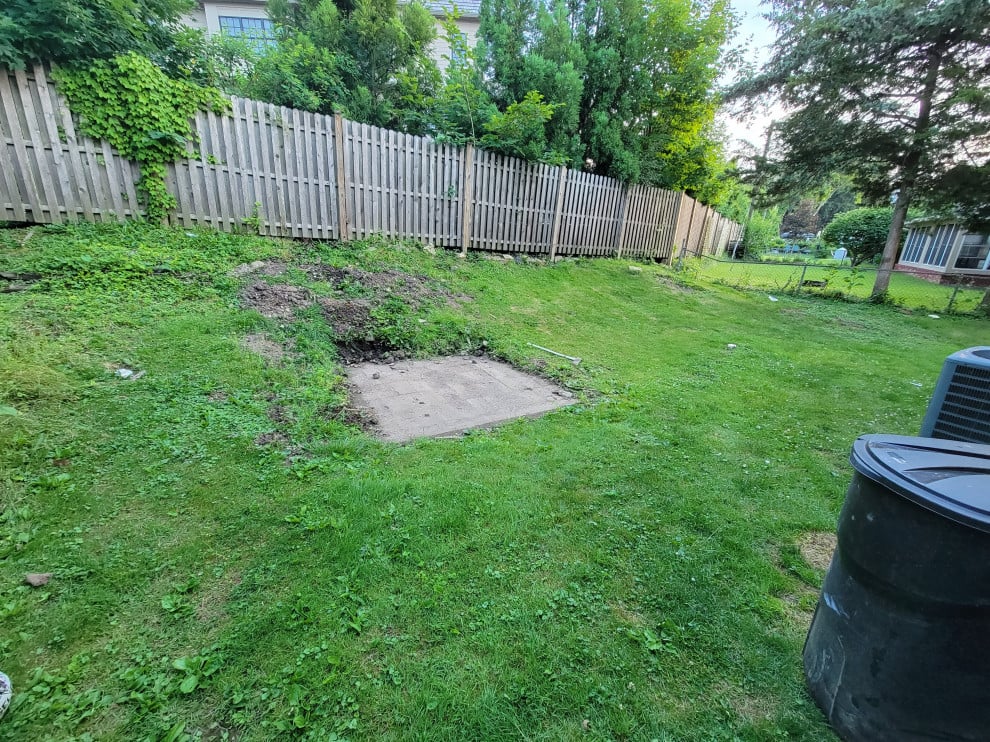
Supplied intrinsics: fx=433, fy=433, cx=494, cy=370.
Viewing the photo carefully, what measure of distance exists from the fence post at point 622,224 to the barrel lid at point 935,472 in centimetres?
1019

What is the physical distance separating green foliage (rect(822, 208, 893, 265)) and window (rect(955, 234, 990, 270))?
425 cm

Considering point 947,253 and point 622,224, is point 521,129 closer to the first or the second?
point 622,224

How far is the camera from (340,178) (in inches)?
262

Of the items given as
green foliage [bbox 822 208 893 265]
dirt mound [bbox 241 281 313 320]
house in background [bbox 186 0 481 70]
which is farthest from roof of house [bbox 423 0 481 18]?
green foliage [bbox 822 208 893 265]

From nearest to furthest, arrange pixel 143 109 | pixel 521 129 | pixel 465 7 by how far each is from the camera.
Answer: pixel 143 109 < pixel 521 129 < pixel 465 7

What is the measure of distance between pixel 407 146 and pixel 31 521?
6.86 metres

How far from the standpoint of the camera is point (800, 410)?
432 cm

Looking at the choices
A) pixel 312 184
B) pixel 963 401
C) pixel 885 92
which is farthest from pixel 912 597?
pixel 885 92

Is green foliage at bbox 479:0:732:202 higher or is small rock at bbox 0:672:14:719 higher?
green foliage at bbox 479:0:732:202

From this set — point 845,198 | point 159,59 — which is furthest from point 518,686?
point 845,198

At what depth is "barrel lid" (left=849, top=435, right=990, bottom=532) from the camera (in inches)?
45.1

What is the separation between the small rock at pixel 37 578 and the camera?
1758 mm

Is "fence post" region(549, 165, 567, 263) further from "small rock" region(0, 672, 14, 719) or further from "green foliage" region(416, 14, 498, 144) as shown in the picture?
"small rock" region(0, 672, 14, 719)

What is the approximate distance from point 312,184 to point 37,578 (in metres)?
5.96
